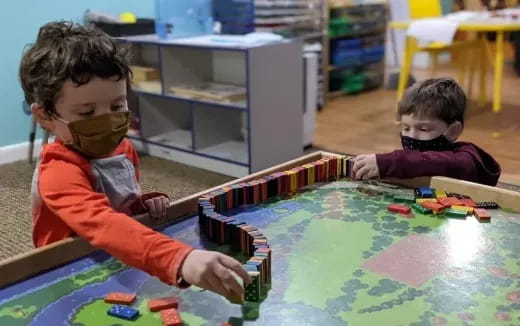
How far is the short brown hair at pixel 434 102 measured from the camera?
55.4 inches

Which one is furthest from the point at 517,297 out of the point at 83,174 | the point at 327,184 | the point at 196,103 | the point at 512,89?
the point at 512,89

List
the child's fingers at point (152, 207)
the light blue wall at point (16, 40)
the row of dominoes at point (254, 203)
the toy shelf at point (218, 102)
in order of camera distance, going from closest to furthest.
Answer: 1. the row of dominoes at point (254, 203)
2. the child's fingers at point (152, 207)
3. the toy shelf at point (218, 102)
4. the light blue wall at point (16, 40)

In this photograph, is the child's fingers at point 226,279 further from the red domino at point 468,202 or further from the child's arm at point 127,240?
the red domino at point 468,202

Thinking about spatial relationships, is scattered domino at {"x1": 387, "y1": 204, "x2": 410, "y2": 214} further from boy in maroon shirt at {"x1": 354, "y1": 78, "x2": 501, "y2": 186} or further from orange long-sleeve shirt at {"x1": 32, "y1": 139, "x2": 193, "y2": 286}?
orange long-sleeve shirt at {"x1": 32, "y1": 139, "x2": 193, "y2": 286}

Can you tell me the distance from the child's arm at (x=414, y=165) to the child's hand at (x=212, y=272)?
0.59 metres

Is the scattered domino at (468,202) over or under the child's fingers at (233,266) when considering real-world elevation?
under

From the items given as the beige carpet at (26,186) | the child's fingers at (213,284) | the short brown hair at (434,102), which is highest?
the short brown hair at (434,102)

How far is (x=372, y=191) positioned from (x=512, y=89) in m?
4.25

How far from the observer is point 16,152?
320 cm

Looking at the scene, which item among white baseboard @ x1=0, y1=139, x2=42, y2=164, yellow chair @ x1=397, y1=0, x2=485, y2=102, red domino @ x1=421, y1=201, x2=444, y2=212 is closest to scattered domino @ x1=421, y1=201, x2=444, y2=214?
red domino @ x1=421, y1=201, x2=444, y2=212

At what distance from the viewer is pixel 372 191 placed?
1.27 meters

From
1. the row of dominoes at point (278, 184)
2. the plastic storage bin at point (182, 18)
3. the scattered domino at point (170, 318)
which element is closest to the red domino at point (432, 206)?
the row of dominoes at point (278, 184)

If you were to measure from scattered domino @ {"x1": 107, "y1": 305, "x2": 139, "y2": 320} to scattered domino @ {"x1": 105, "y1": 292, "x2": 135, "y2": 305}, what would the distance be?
0.01 m

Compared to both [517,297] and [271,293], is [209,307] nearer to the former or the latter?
[271,293]
